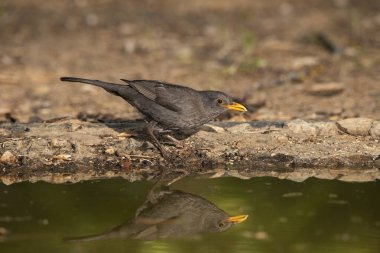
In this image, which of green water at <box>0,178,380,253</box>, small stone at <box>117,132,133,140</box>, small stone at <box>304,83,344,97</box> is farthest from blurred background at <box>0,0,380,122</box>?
green water at <box>0,178,380,253</box>

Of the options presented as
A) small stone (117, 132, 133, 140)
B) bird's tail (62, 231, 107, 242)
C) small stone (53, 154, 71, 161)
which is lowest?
bird's tail (62, 231, 107, 242)

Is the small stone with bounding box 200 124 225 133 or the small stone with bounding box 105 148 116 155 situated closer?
the small stone with bounding box 105 148 116 155

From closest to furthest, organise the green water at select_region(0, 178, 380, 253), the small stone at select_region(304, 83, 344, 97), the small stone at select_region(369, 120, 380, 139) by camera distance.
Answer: the green water at select_region(0, 178, 380, 253) < the small stone at select_region(369, 120, 380, 139) < the small stone at select_region(304, 83, 344, 97)

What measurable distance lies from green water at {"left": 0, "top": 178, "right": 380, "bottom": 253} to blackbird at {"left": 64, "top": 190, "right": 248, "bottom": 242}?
81mm

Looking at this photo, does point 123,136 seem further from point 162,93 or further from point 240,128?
point 240,128

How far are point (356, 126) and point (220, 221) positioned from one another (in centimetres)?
225

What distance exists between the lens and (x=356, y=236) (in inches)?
221

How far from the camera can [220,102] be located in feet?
25.9

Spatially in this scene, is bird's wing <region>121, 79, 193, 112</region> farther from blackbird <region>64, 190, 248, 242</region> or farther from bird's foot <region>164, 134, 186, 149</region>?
A: blackbird <region>64, 190, 248, 242</region>

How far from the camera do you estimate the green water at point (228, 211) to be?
5477mm

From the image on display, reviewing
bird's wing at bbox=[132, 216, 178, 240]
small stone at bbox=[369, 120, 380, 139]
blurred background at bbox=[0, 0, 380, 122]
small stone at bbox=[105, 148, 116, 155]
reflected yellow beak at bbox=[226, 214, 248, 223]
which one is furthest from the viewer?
blurred background at bbox=[0, 0, 380, 122]

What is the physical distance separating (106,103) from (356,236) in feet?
16.0

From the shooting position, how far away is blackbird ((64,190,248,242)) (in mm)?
5809

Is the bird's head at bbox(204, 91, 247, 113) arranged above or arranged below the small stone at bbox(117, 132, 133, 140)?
above
